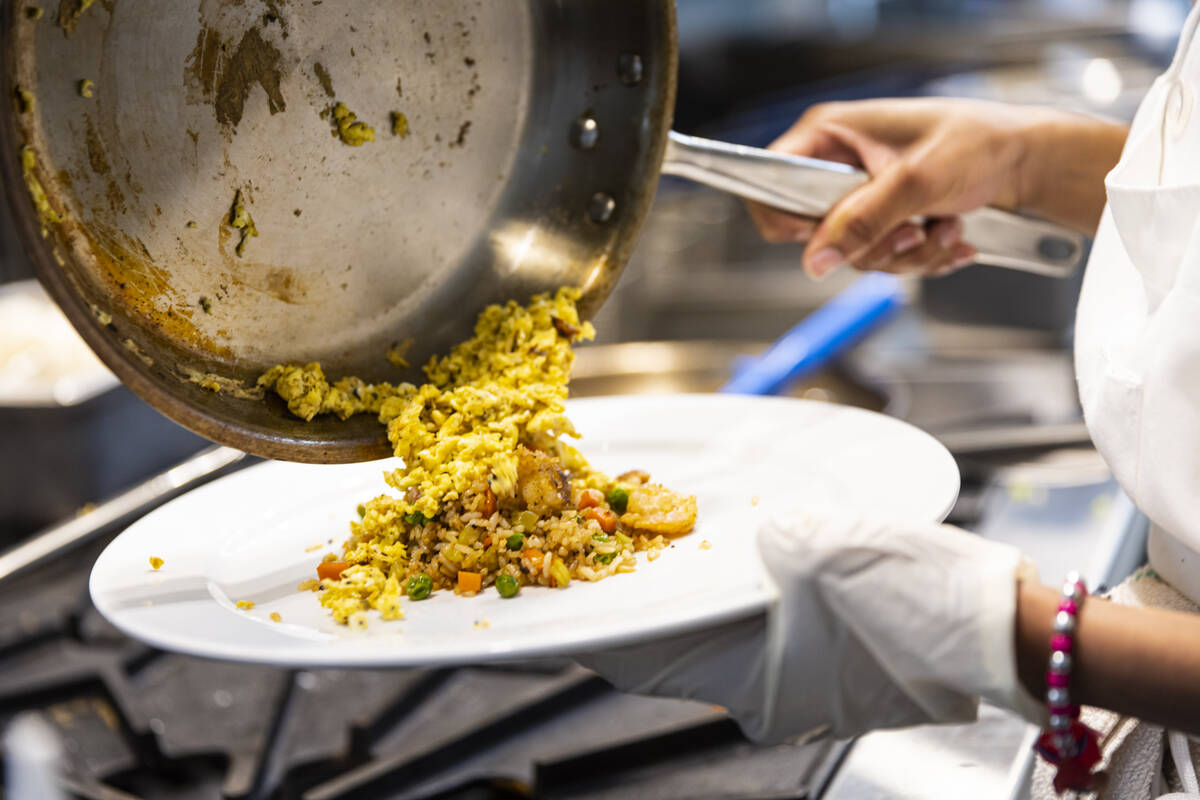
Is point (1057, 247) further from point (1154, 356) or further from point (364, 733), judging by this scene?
point (364, 733)

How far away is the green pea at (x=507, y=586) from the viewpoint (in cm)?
95

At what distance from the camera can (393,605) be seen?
0.91m

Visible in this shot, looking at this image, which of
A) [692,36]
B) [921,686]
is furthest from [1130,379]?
[692,36]

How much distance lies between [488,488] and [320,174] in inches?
15.4

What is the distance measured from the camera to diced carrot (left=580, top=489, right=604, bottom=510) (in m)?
1.13

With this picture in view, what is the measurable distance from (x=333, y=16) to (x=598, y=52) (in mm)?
339

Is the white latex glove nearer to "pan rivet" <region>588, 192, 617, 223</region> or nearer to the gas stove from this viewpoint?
the gas stove

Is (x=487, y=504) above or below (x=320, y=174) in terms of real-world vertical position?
below

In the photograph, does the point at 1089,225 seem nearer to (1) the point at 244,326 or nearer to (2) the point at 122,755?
(1) the point at 244,326

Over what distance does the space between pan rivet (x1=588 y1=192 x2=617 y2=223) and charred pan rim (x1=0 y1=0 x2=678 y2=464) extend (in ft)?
0.08

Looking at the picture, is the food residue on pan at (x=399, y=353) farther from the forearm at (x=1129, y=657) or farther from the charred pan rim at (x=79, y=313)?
the forearm at (x=1129, y=657)

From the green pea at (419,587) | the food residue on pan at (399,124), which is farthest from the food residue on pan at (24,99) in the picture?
the green pea at (419,587)

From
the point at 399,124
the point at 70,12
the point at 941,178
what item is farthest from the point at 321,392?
the point at 941,178

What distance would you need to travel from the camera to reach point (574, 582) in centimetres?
98
